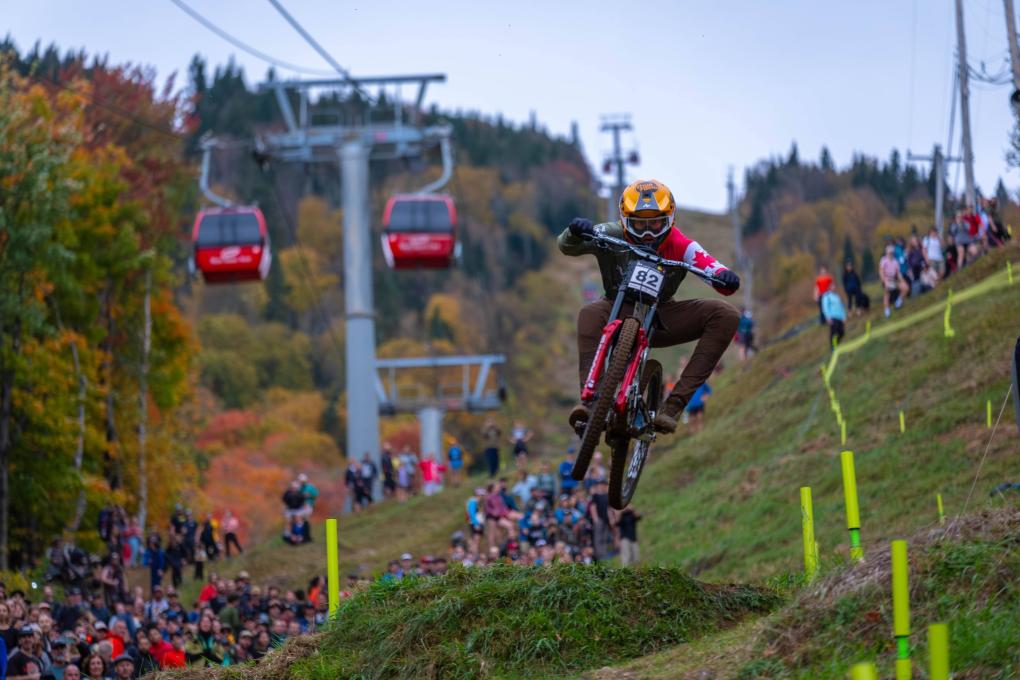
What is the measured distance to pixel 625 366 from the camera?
10.8 meters

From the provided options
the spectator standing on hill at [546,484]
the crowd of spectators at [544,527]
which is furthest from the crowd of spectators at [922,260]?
the crowd of spectators at [544,527]

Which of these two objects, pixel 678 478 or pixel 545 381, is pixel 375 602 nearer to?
pixel 678 478

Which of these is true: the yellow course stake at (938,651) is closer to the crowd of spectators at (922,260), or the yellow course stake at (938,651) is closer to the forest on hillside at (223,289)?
the forest on hillside at (223,289)

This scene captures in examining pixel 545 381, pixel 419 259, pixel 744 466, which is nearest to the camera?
pixel 744 466

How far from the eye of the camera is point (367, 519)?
36.0 metres

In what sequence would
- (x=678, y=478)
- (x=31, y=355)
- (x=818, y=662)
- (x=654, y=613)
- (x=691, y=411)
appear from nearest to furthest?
(x=818, y=662) → (x=654, y=613) → (x=678, y=478) → (x=31, y=355) → (x=691, y=411)

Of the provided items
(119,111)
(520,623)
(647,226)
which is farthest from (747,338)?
(520,623)

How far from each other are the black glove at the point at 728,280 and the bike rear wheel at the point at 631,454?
35.8 inches

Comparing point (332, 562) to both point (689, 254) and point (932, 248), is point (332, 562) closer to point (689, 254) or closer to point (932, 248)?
point (689, 254)

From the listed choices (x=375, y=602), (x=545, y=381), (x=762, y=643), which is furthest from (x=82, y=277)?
(x=545, y=381)

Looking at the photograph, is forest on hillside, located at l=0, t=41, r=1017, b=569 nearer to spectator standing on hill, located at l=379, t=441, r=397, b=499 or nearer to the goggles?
spectator standing on hill, located at l=379, t=441, r=397, b=499

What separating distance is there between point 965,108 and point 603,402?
27780mm

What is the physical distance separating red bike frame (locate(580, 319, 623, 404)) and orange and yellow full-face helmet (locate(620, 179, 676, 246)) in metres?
0.73

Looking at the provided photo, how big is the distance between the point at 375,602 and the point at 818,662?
4.32 m
